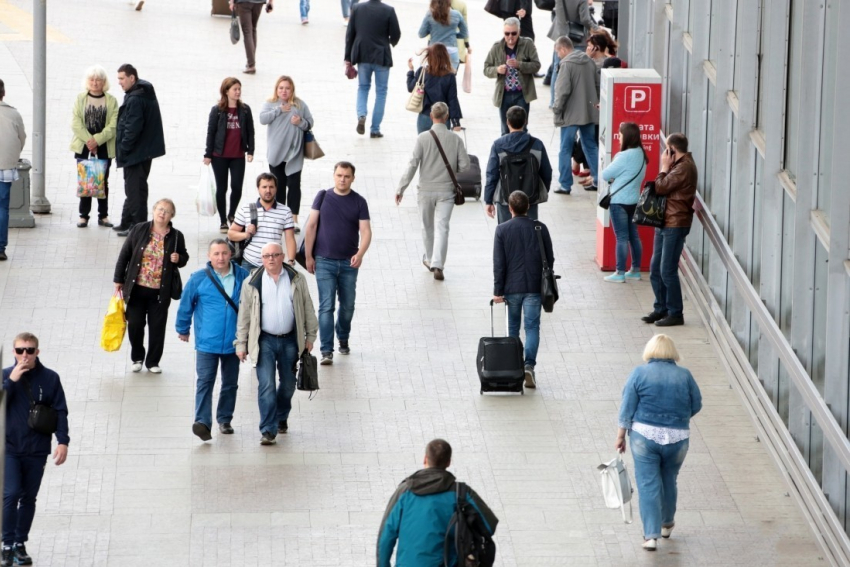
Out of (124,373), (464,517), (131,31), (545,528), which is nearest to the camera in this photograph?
(464,517)

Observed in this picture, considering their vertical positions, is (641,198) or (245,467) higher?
(641,198)

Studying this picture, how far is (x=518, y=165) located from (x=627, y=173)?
1.11m

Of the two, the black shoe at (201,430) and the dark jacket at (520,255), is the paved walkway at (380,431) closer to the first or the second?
the black shoe at (201,430)

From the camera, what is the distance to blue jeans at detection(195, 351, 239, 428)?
39.2 ft

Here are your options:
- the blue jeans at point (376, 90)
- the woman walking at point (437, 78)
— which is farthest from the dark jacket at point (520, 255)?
the blue jeans at point (376, 90)

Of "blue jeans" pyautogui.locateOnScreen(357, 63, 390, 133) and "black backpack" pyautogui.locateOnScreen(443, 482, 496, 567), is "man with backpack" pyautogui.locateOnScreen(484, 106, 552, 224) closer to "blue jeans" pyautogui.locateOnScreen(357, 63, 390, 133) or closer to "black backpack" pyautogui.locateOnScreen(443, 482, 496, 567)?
"blue jeans" pyautogui.locateOnScreen(357, 63, 390, 133)

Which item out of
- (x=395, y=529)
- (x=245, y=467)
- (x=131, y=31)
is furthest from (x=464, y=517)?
(x=131, y=31)

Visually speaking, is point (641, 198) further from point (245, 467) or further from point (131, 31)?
point (131, 31)

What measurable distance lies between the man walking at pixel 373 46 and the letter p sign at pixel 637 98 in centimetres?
616

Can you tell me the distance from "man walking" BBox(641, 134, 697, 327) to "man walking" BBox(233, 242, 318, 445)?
430 cm

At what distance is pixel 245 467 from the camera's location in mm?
11719

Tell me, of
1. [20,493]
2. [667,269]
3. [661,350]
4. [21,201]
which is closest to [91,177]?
[21,201]

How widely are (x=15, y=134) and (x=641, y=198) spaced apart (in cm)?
644

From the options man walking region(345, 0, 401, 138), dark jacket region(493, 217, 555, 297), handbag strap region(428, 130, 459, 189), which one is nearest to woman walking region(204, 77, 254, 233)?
handbag strap region(428, 130, 459, 189)
